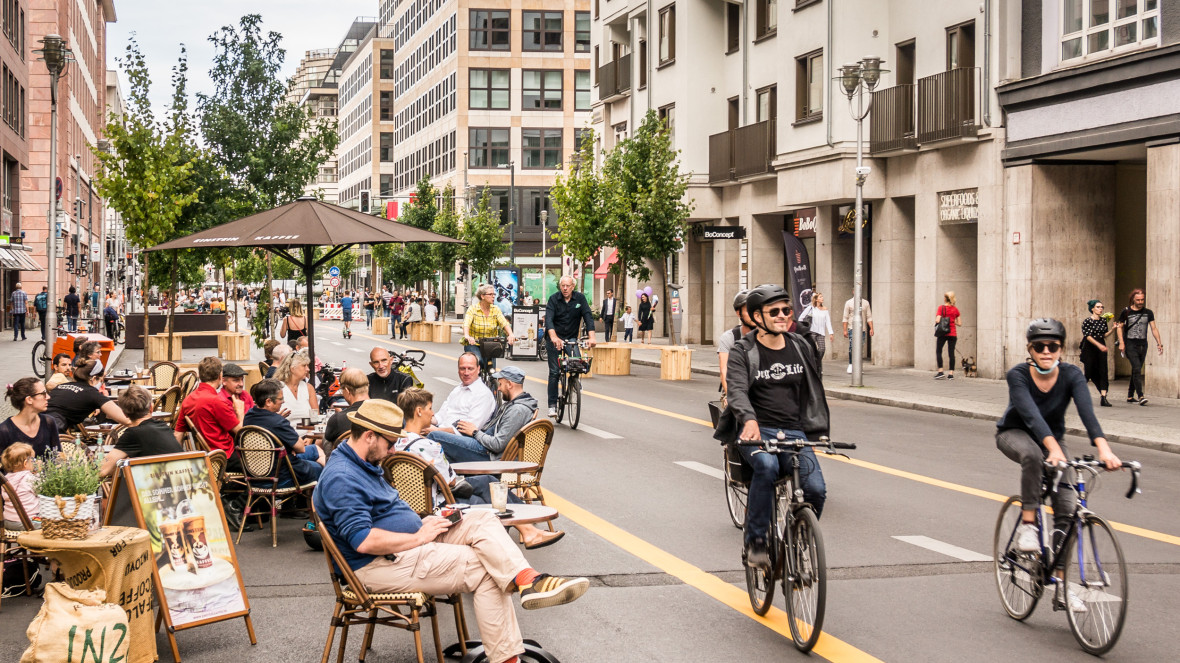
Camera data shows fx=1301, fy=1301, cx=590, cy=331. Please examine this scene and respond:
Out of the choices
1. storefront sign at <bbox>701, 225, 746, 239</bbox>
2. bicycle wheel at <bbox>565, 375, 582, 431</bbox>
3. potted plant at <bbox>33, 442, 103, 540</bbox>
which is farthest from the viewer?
storefront sign at <bbox>701, 225, 746, 239</bbox>

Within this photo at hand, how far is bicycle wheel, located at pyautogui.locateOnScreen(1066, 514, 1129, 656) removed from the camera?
630cm

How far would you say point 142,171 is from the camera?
26094 millimetres

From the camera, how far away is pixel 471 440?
10.2 meters

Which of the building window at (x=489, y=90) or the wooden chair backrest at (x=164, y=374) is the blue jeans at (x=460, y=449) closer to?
the wooden chair backrest at (x=164, y=374)

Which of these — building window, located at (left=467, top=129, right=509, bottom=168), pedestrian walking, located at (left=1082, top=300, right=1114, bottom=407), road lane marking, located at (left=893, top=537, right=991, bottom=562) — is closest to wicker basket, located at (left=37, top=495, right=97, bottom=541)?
road lane marking, located at (left=893, top=537, right=991, bottom=562)

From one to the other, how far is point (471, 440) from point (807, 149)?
23.4m

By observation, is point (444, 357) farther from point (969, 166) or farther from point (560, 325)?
point (560, 325)

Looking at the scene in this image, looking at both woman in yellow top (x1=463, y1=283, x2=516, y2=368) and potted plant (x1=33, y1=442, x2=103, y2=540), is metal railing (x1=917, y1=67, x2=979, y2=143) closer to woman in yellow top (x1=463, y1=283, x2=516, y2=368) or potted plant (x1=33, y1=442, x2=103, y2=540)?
woman in yellow top (x1=463, y1=283, x2=516, y2=368)

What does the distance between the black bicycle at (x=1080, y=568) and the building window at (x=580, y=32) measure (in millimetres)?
80142

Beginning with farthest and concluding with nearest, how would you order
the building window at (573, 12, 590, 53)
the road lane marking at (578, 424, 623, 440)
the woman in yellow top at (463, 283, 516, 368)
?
the building window at (573, 12, 590, 53)
the woman in yellow top at (463, 283, 516, 368)
the road lane marking at (578, 424, 623, 440)

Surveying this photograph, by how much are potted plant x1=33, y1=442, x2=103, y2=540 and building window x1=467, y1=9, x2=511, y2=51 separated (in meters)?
78.5

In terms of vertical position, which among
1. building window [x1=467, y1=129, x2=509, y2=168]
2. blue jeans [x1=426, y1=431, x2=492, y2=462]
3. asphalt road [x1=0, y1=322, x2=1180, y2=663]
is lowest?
asphalt road [x1=0, y1=322, x2=1180, y2=663]

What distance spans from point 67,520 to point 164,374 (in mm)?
10746

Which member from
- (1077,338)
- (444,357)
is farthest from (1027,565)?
(444,357)
